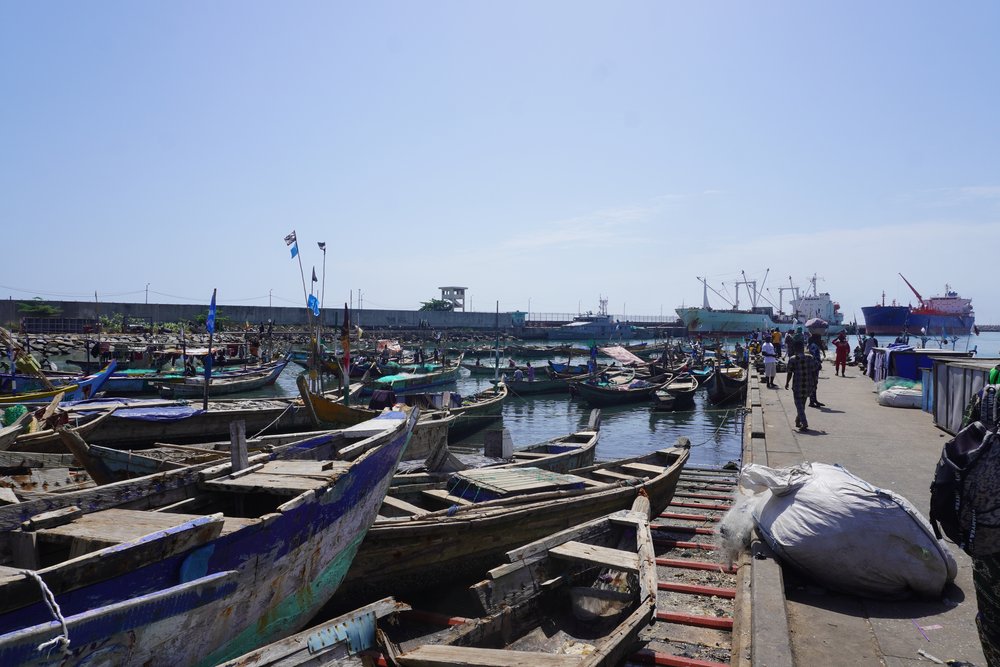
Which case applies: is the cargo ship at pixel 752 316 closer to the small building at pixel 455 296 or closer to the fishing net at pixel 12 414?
the small building at pixel 455 296

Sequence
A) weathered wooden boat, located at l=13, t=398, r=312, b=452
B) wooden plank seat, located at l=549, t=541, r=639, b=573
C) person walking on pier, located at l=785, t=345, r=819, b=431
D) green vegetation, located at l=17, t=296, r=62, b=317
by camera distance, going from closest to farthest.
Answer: wooden plank seat, located at l=549, t=541, r=639, b=573
person walking on pier, located at l=785, t=345, r=819, b=431
weathered wooden boat, located at l=13, t=398, r=312, b=452
green vegetation, located at l=17, t=296, r=62, b=317

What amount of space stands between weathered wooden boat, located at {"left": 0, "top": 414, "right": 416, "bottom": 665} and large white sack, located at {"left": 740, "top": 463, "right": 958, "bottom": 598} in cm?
414

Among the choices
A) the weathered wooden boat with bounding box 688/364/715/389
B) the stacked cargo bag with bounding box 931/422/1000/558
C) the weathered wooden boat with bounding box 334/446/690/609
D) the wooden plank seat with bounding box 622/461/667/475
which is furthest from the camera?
the weathered wooden boat with bounding box 688/364/715/389

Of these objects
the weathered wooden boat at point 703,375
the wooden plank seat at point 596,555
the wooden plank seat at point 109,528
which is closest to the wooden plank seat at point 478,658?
the wooden plank seat at point 596,555

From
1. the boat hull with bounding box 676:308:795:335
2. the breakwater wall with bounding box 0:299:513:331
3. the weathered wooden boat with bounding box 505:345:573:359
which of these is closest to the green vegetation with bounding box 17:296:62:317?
the breakwater wall with bounding box 0:299:513:331

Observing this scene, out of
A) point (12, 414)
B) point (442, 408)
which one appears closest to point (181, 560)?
point (12, 414)

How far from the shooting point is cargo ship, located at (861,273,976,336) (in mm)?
88562

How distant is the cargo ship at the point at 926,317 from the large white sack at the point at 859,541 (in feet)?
296

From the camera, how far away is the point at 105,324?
5791cm

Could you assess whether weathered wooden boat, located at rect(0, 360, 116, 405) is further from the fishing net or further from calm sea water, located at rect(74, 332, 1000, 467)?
calm sea water, located at rect(74, 332, 1000, 467)

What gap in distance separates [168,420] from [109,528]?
506 inches

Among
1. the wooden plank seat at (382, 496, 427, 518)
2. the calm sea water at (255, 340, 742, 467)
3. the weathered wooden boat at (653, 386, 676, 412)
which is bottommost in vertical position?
the calm sea water at (255, 340, 742, 467)

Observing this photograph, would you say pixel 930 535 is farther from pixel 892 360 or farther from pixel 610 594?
pixel 892 360

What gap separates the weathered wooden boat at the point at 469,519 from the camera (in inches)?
275
